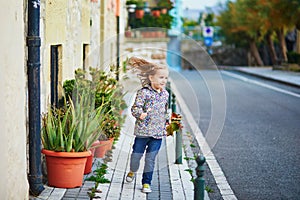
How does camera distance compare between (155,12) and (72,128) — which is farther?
(155,12)

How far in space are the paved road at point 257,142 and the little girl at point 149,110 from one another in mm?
878

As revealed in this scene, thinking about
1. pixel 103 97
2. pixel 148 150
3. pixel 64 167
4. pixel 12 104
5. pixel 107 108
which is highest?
pixel 12 104

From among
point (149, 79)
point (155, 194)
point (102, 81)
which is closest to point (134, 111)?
point (149, 79)

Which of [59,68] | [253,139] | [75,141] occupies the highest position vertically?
[59,68]

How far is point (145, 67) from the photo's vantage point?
22.0ft

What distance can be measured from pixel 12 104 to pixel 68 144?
1.50 m

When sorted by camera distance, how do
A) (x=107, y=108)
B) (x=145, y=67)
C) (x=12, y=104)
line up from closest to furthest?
(x=12, y=104), (x=145, y=67), (x=107, y=108)

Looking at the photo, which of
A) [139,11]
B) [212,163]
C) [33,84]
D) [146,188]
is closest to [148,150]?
[146,188]

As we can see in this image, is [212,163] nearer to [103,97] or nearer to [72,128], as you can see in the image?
[103,97]

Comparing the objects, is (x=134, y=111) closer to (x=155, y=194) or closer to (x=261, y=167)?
(x=155, y=194)

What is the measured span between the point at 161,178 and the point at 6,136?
294 centimetres

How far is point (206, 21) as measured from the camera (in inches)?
2881

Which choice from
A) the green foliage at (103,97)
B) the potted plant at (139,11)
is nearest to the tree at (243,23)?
the potted plant at (139,11)

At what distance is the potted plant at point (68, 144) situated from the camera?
658cm
